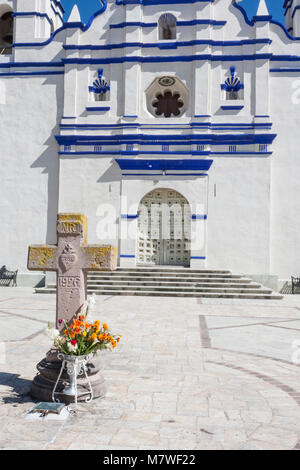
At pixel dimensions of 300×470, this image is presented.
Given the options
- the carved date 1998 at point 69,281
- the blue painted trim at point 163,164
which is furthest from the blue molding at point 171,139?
the carved date 1998 at point 69,281

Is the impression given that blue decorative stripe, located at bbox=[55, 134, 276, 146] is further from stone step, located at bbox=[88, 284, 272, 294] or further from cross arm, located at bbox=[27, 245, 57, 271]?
cross arm, located at bbox=[27, 245, 57, 271]

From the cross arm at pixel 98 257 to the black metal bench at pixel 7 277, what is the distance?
1220 centimetres

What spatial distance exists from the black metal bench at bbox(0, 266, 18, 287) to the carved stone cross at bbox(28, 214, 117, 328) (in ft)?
39.3

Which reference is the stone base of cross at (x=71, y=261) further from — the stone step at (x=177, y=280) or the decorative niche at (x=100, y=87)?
the decorative niche at (x=100, y=87)

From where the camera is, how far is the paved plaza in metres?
3.37

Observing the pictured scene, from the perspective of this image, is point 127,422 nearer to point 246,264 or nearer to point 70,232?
point 70,232

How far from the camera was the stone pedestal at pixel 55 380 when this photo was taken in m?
4.21

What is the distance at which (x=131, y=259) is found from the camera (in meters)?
15.7

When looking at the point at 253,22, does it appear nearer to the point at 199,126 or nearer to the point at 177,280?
the point at 199,126

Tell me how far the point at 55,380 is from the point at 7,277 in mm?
12498

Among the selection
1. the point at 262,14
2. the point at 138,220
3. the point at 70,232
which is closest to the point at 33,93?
the point at 138,220

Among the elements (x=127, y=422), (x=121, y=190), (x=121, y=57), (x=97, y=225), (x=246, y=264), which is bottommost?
(x=127, y=422)

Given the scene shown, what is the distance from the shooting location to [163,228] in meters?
16.3

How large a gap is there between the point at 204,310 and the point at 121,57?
1052 cm
